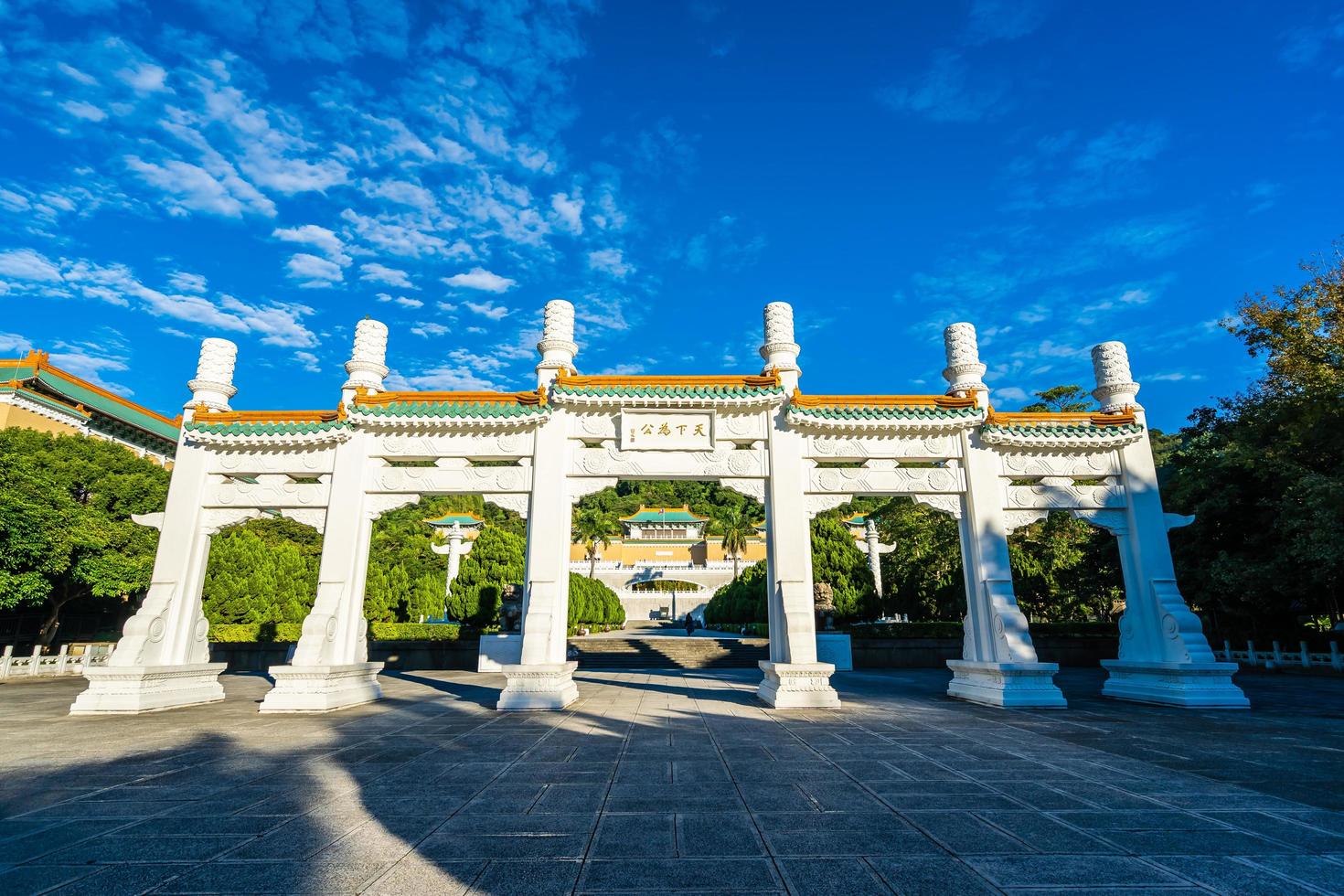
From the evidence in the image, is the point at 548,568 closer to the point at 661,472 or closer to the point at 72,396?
the point at 661,472

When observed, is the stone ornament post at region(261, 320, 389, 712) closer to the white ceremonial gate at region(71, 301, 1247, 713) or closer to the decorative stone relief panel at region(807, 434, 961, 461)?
the white ceremonial gate at region(71, 301, 1247, 713)

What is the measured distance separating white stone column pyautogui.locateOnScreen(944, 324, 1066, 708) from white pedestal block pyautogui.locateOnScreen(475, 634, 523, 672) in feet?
29.7

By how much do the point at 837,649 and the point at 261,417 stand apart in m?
13.4

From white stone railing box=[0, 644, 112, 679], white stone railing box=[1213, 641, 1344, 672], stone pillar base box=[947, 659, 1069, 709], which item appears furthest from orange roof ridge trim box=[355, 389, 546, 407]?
white stone railing box=[1213, 641, 1344, 672]

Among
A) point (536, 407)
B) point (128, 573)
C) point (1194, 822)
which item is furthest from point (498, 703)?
point (128, 573)

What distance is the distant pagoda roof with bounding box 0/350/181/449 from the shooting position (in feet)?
74.7

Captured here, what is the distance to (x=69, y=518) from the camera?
1623 cm

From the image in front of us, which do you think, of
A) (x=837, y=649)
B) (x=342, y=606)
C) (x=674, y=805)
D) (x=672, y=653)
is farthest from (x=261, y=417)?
(x=837, y=649)

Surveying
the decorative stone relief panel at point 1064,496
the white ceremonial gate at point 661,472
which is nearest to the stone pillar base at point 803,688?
the white ceremonial gate at point 661,472

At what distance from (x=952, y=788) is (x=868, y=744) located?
1.79 m

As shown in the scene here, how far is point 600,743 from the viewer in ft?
21.1

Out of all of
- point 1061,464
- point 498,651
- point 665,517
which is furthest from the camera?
point 665,517

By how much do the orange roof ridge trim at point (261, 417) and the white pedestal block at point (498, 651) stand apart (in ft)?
21.2

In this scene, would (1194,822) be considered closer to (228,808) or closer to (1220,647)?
(228,808)
